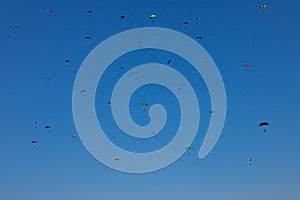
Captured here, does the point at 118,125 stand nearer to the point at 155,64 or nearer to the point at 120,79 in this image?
the point at 120,79

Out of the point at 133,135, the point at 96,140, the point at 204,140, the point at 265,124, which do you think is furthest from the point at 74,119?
the point at 265,124

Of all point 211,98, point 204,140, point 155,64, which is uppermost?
point 155,64

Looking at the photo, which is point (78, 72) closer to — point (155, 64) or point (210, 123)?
point (155, 64)

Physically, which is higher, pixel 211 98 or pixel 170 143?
pixel 211 98

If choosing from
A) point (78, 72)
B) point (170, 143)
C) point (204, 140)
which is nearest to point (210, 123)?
point (204, 140)

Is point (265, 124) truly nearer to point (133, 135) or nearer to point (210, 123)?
point (210, 123)

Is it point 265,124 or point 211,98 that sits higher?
point 211,98

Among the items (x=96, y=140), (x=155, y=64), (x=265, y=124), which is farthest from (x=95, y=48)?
(x=265, y=124)

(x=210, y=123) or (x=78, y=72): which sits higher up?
(x=78, y=72)
